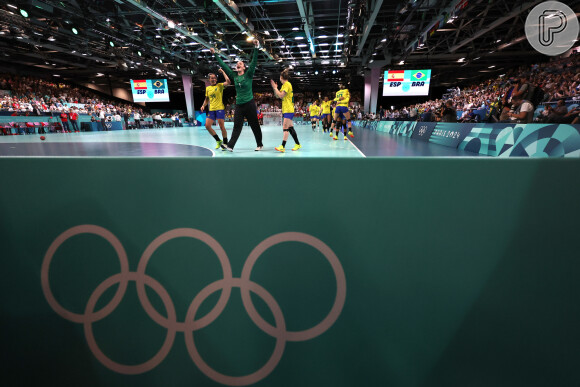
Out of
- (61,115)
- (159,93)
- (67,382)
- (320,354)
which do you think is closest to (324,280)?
(320,354)

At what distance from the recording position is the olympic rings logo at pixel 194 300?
945 millimetres

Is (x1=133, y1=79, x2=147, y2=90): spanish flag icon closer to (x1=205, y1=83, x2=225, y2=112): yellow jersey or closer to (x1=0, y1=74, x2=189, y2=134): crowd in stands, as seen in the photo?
(x1=0, y1=74, x2=189, y2=134): crowd in stands

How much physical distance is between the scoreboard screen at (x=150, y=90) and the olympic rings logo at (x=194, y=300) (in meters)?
26.2

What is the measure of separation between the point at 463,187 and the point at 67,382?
1.79 m

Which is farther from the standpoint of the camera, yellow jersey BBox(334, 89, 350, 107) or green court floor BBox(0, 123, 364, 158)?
yellow jersey BBox(334, 89, 350, 107)

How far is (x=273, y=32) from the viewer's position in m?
17.2

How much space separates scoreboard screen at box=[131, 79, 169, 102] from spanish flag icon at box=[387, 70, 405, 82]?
19.6 meters

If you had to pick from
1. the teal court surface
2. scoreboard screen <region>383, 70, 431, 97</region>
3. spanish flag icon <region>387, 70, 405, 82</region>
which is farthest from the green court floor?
spanish flag icon <region>387, 70, 405, 82</region>

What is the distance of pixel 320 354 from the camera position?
97 centimetres

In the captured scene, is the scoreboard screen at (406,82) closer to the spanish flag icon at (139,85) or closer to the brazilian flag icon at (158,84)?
the brazilian flag icon at (158,84)

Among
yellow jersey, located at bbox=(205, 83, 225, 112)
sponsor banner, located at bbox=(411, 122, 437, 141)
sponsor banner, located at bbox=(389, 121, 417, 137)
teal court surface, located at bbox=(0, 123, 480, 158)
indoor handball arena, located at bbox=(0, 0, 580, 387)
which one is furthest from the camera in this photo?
sponsor banner, located at bbox=(389, 121, 417, 137)

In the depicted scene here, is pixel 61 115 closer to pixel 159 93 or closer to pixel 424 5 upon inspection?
pixel 159 93

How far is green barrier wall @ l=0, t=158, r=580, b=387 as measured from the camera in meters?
0.86

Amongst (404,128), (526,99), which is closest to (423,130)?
(404,128)
